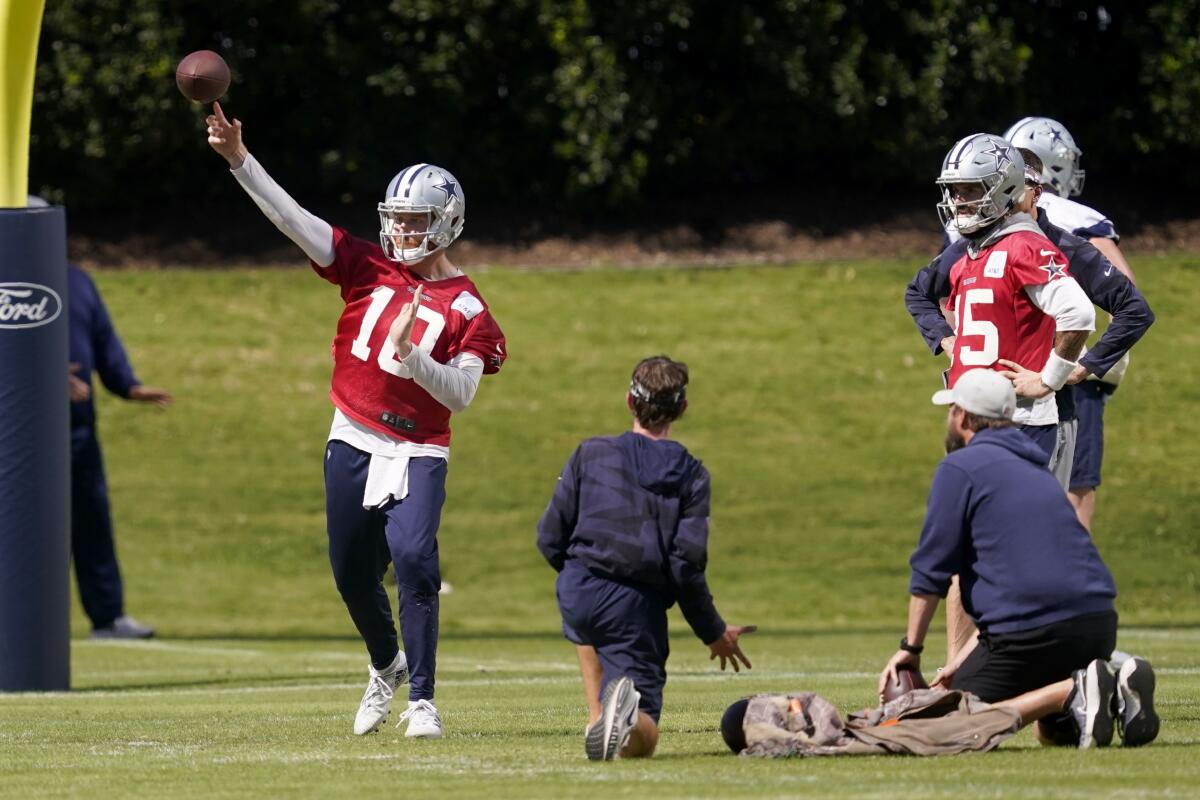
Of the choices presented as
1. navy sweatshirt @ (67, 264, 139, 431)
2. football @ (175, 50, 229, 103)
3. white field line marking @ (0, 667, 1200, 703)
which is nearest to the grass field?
white field line marking @ (0, 667, 1200, 703)

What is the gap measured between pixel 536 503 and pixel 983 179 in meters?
11.0

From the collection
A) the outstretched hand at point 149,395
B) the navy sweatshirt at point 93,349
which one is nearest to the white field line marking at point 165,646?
the navy sweatshirt at point 93,349

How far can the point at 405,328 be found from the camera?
7336 mm

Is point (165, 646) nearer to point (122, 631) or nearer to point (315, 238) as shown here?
point (122, 631)

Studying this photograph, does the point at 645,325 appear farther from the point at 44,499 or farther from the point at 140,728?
the point at 140,728

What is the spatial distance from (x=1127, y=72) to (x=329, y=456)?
16798 millimetres

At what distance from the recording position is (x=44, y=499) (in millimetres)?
10414

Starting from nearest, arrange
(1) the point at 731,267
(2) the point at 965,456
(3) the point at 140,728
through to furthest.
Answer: (2) the point at 965,456, (3) the point at 140,728, (1) the point at 731,267

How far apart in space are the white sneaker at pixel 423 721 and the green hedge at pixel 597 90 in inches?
576

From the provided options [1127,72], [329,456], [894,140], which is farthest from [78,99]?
[329,456]

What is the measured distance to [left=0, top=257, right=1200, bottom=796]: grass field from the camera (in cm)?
871

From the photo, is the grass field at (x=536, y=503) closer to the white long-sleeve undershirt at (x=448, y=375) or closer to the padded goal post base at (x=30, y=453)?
the padded goal post base at (x=30, y=453)

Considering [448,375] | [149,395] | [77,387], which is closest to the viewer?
[448,375]

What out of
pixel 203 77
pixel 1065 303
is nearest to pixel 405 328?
pixel 203 77
